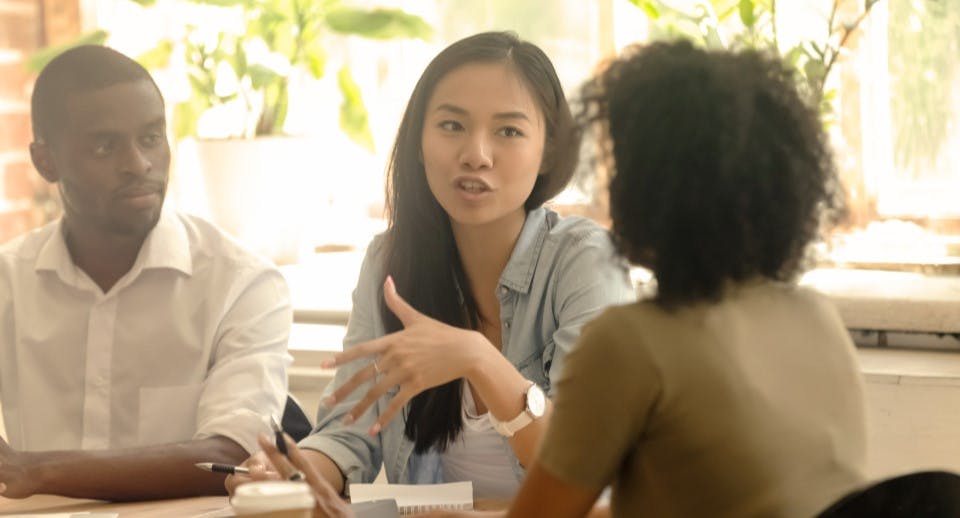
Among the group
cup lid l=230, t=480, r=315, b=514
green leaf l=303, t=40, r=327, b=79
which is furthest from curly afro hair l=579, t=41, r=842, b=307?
green leaf l=303, t=40, r=327, b=79

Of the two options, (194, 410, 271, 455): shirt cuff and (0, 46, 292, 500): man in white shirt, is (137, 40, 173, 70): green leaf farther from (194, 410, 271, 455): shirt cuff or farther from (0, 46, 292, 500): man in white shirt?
(194, 410, 271, 455): shirt cuff

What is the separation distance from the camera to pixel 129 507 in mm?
1806

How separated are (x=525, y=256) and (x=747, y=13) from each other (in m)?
0.90

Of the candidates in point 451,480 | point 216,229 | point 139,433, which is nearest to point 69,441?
point 139,433

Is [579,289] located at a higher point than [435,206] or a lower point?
lower

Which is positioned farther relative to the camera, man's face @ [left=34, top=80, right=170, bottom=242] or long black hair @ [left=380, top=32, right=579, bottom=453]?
man's face @ [left=34, top=80, right=170, bottom=242]

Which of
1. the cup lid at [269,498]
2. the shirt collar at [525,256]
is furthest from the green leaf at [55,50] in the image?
the cup lid at [269,498]

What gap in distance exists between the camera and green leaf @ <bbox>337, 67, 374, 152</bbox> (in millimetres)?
3256

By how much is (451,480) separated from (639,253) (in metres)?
0.99

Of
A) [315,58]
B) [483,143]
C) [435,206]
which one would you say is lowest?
[435,206]

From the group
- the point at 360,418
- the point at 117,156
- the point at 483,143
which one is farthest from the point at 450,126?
the point at 117,156

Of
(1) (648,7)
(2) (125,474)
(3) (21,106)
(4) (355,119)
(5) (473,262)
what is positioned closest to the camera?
(2) (125,474)

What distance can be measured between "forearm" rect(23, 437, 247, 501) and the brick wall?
74.2 inches

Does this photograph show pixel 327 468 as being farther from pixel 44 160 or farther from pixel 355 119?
pixel 355 119
